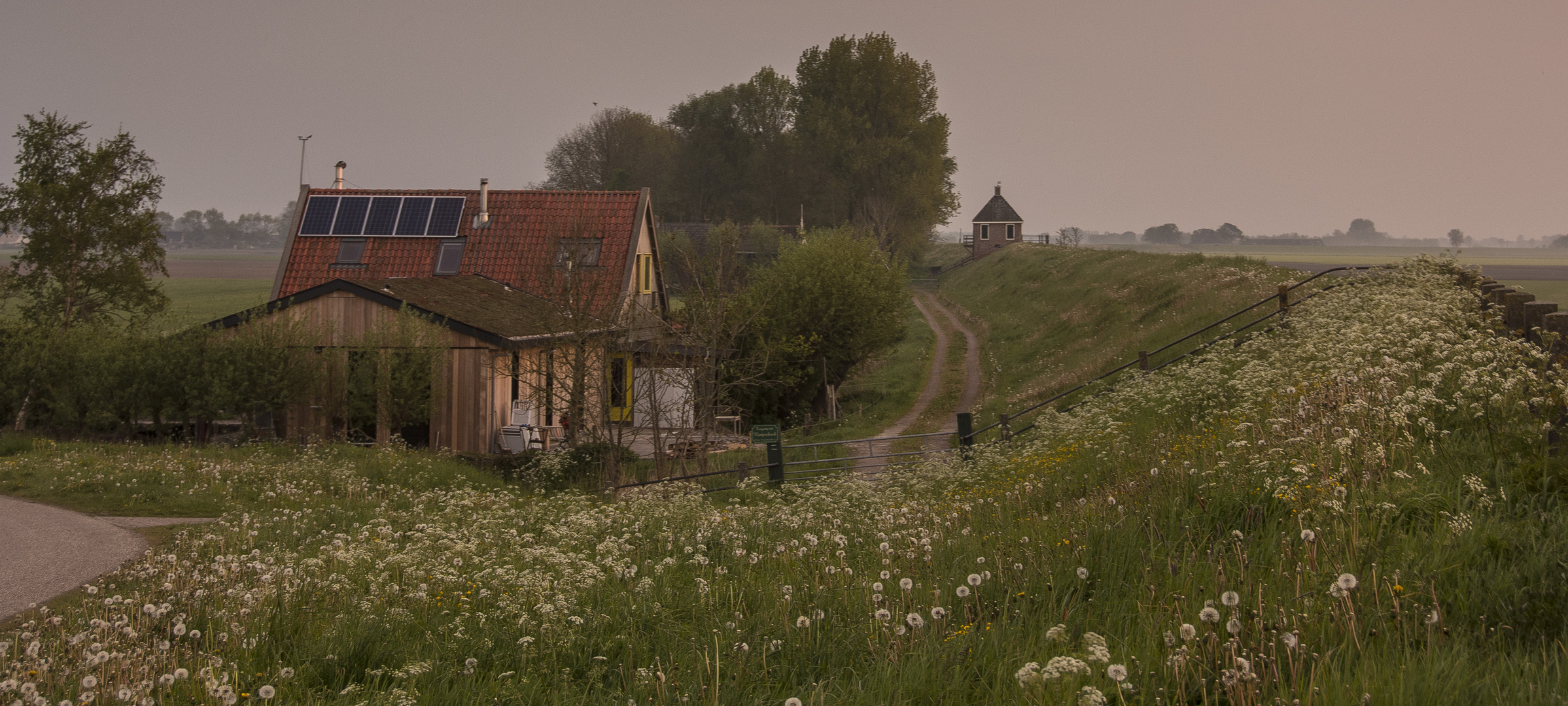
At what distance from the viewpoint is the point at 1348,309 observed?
1448cm

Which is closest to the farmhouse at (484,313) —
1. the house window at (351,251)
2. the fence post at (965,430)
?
the house window at (351,251)

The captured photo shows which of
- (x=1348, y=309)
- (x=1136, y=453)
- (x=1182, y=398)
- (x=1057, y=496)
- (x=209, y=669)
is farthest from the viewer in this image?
(x=1348, y=309)

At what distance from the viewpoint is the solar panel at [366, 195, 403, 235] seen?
30.3 meters

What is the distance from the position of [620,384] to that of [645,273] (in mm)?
7673

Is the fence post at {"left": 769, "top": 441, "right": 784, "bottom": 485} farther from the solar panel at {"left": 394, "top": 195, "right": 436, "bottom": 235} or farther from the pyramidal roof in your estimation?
the pyramidal roof

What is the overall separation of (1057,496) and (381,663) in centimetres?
580

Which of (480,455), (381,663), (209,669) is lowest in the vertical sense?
(480,455)

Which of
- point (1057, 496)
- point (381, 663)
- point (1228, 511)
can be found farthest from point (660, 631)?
point (1057, 496)

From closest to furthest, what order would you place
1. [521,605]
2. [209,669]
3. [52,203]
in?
1. [209,669]
2. [521,605]
3. [52,203]

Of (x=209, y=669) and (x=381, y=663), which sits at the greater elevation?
(x=209, y=669)

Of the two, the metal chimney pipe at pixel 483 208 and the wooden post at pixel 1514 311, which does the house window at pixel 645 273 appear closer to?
the metal chimney pipe at pixel 483 208

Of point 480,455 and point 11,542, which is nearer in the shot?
point 11,542

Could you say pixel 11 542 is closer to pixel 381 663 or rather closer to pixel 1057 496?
pixel 381 663

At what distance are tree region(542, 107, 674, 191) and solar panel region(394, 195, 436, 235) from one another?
52480 millimetres
